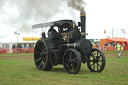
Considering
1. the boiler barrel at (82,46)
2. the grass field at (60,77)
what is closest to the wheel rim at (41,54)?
the grass field at (60,77)

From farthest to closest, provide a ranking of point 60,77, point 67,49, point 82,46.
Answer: point 67,49 → point 82,46 → point 60,77

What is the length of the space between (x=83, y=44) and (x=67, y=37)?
936mm

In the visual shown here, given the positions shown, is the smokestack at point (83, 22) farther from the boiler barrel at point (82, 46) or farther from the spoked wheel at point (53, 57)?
the spoked wheel at point (53, 57)

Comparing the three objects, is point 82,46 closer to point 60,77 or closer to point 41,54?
point 60,77

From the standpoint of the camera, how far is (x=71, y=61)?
10.6 metres

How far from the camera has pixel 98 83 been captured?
802 cm

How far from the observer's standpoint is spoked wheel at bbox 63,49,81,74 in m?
10.1

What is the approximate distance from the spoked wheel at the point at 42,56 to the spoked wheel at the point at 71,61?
1.18m

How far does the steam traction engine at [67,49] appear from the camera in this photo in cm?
1079

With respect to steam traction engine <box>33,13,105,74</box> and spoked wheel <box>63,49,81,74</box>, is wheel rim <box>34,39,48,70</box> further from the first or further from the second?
spoked wheel <box>63,49,81,74</box>

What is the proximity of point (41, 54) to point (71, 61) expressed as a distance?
7.65 ft

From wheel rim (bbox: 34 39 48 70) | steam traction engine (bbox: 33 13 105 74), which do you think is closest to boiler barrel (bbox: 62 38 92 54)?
steam traction engine (bbox: 33 13 105 74)

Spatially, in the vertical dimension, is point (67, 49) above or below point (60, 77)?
above

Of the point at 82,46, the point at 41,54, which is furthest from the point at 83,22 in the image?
the point at 41,54
